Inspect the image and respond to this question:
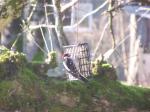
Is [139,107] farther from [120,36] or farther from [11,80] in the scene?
[120,36]

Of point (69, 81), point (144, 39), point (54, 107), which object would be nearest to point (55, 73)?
point (69, 81)

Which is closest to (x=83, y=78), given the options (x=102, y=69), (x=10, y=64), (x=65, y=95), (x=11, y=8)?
(x=102, y=69)

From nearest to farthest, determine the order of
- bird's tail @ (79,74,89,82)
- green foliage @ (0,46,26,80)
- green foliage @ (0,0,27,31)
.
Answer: green foliage @ (0,46,26,80) → bird's tail @ (79,74,89,82) → green foliage @ (0,0,27,31)

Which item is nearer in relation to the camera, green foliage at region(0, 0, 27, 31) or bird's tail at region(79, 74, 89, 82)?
bird's tail at region(79, 74, 89, 82)

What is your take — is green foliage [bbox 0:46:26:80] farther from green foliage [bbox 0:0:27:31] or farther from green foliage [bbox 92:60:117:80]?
green foliage [bbox 92:60:117:80]

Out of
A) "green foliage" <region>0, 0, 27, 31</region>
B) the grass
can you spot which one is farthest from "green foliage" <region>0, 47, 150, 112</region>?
"green foliage" <region>0, 0, 27, 31</region>

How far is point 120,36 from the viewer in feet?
82.7

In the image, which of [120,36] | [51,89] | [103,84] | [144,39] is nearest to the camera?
[51,89]

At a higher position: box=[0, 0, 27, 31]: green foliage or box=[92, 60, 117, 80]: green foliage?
box=[0, 0, 27, 31]: green foliage

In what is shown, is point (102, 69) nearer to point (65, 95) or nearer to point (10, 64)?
point (65, 95)

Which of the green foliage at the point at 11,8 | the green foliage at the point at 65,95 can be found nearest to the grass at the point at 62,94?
the green foliage at the point at 65,95

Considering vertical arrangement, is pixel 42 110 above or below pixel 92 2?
below

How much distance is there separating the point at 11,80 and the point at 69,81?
3.56 feet

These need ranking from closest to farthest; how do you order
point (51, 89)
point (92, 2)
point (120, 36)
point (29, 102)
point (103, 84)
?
point (29, 102) → point (51, 89) → point (103, 84) → point (92, 2) → point (120, 36)
